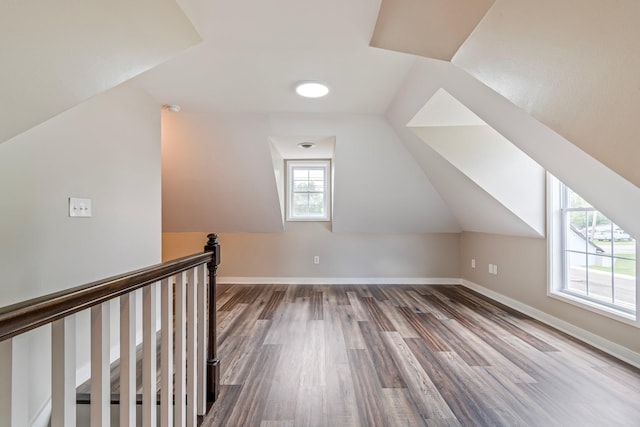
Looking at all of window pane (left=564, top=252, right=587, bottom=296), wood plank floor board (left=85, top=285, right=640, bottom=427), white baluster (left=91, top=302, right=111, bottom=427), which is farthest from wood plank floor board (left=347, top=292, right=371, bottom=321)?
white baluster (left=91, top=302, right=111, bottom=427)

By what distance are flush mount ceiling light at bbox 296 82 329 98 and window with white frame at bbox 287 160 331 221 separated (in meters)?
2.19

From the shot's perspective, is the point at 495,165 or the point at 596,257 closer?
the point at 596,257

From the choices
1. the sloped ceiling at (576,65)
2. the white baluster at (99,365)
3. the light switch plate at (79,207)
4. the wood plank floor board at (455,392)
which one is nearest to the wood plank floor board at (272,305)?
the wood plank floor board at (455,392)

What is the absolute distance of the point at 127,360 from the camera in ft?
3.05

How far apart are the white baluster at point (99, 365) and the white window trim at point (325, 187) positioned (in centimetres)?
371

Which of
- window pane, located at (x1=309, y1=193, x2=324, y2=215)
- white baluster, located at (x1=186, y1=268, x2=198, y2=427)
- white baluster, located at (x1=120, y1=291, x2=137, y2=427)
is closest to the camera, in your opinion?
white baluster, located at (x1=120, y1=291, x2=137, y2=427)

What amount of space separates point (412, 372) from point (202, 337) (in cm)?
141

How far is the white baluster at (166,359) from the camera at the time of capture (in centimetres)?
115

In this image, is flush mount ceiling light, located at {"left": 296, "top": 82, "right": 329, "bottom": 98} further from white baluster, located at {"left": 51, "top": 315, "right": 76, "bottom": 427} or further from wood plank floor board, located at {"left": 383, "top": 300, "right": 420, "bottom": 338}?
wood plank floor board, located at {"left": 383, "top": 300, "right": 420, "bottom": 338}

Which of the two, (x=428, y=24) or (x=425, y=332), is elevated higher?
(x=428, y=24)

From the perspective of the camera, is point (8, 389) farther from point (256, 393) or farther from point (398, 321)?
point (398, 321)

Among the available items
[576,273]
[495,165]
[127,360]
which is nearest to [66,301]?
[127,360]

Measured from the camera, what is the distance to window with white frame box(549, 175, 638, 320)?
7.17 feet

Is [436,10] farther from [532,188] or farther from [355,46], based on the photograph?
[532,188]
